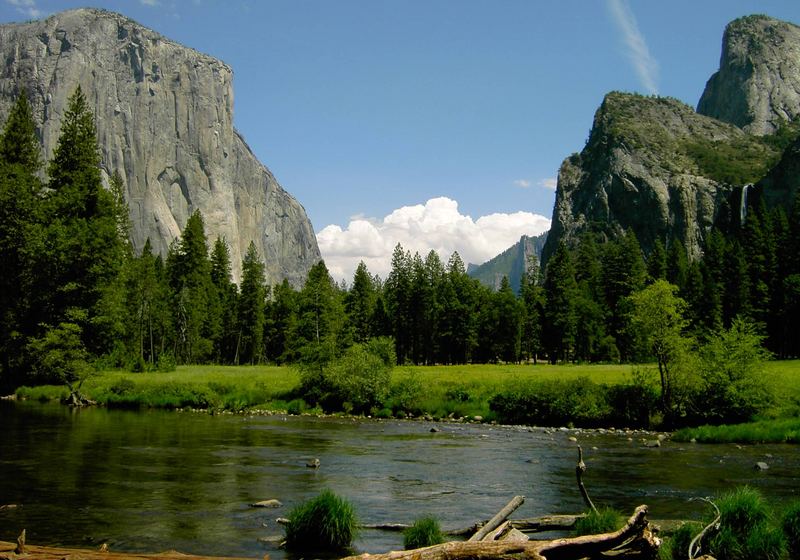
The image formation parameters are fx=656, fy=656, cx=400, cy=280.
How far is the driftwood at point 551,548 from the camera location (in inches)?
365

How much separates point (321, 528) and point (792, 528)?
9173mm

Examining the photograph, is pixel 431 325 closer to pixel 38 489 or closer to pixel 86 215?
pixel 86 215

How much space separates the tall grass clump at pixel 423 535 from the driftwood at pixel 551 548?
3.01 m

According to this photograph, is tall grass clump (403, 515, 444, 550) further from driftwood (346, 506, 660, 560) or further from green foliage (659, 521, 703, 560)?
green foliage (659, 521, 703, 560)

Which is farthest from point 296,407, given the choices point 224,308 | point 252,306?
point 224,308

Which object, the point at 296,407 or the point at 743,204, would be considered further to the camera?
the point at 743,204

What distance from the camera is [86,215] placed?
200ft

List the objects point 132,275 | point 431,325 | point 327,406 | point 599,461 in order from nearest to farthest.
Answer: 1. point 599,461
2. point 327,406
3. point 132,275
4. point 431,325

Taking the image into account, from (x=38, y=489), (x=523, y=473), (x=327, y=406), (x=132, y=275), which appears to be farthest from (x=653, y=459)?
(x=132, y=275)

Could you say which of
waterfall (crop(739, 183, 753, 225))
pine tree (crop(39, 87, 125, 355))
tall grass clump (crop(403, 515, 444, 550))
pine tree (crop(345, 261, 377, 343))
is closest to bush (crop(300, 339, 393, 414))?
pine tree (crop(39, 87, 125, 355))

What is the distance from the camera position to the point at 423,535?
1278 centimetres

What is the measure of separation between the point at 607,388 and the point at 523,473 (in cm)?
1997

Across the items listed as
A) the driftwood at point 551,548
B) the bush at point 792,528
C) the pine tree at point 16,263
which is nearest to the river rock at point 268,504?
the driftwood at point 551,548

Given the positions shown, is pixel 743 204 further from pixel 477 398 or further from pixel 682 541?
pixel 682 541
